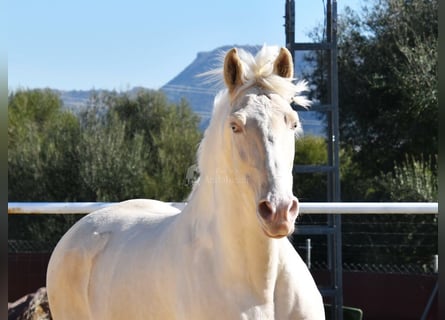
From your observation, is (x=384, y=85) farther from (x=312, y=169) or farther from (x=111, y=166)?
(x=312, y=169)

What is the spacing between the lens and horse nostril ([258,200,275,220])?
2.41 meters

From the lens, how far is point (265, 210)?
243 centimetres

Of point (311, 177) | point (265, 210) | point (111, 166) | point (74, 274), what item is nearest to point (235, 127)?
point (265, 210)

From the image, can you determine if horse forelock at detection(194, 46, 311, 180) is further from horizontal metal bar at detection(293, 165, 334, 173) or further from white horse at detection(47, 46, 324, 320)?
horizontal metal bar at detection(293, 165, 334, 173)

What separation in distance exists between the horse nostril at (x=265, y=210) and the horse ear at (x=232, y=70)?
2.04 ft

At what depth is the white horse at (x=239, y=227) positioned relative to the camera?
257 centimetres

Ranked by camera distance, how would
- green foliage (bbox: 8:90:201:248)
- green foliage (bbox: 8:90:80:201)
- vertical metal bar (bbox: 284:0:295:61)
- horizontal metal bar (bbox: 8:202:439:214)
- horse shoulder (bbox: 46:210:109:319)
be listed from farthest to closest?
green foliage (bbox: 8:90:80:201)
green foliage (bbox: 8:90:201:248)
vertical metal bar (bbox: 284:0:295:61)
horizontal metal bar (bbox: 8:202:439:214)
horse shoulder (bbox: 46:210:109:319)

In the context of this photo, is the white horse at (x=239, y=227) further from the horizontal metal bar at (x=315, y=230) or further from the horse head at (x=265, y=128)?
the horizontal metal bar at (x=315, y=230)

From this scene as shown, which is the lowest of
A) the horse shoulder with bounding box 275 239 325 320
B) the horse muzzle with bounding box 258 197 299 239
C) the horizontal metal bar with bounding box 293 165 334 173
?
the horse shoulder with bounding box 275 239 325 320

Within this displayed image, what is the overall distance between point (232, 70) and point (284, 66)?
224 millimetres

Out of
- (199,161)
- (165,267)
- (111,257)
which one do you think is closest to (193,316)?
(165,267)

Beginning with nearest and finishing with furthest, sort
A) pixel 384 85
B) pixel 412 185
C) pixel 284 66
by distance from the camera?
pixel 284 66 < pixel 412 185 < pixel 384 85

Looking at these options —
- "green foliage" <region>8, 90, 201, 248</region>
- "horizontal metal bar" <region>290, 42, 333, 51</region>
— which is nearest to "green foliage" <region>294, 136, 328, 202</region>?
"green foliage" <region>8, 90, 201, 248</region>

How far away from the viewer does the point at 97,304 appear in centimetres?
361
